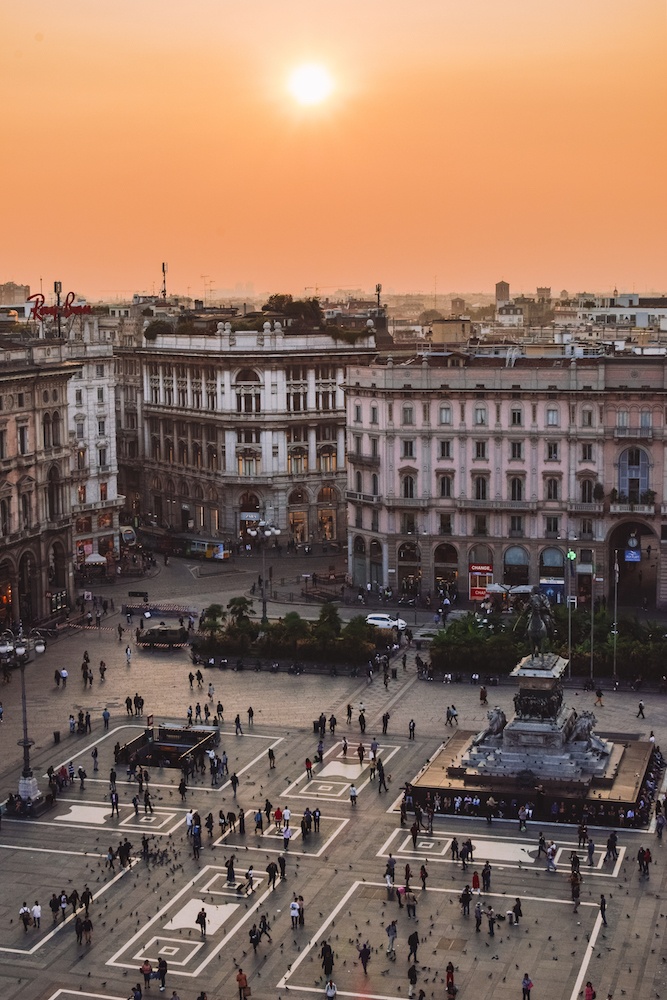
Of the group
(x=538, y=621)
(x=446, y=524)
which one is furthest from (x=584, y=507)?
(x=538, y=621)

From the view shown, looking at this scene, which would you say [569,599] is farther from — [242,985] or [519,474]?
[242,985]

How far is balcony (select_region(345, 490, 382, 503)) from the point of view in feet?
393

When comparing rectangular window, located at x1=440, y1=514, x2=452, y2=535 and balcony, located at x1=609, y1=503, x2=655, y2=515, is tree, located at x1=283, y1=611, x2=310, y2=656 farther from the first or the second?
balcony, located at x1=609, y1=503, x2=655, y2=515

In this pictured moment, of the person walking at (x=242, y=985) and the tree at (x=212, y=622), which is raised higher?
the tree at (x=212, y=622)

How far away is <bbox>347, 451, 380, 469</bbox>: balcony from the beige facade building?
5.6 inches

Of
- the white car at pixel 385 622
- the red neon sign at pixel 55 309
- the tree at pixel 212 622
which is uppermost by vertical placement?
the red neon sign at pixel 55 309

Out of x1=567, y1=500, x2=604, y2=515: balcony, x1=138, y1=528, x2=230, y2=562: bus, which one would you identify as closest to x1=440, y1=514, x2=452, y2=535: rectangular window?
x1=567, y1=500, x2=604, y2=515: balcony

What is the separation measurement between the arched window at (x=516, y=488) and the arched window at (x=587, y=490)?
425cm

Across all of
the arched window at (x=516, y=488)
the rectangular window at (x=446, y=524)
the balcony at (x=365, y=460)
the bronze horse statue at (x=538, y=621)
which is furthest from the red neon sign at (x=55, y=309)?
the bronze horse statue at (x=538, y=621)

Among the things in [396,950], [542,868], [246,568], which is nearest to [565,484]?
[246,568]

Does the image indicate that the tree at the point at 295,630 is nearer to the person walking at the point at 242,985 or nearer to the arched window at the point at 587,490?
the arched window at the point at 587,490

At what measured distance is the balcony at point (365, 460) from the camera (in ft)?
394

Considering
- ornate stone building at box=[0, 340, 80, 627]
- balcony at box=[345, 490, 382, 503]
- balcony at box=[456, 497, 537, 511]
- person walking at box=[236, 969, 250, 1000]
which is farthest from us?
balcony at box=[345, 490, 382, 503]

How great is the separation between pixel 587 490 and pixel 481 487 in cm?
737
